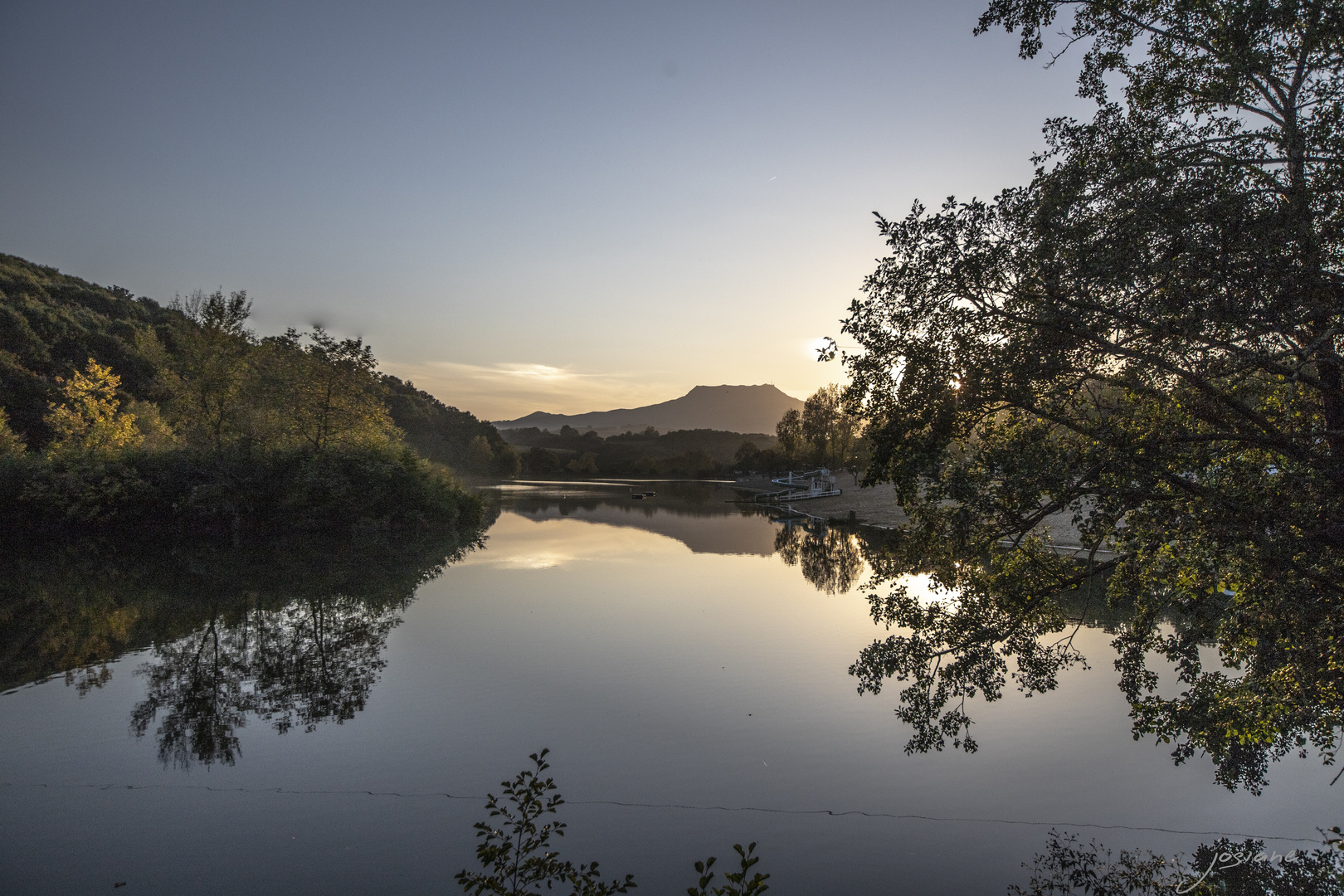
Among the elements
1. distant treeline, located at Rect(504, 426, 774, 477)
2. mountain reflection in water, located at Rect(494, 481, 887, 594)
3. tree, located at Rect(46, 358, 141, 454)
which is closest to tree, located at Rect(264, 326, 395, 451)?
tree, located at Rect(46, 358, 141, 454)

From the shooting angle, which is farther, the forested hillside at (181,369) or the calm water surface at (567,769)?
the forested hillside at (181,369)

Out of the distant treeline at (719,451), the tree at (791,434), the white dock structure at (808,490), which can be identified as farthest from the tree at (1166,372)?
the tree at (791,434)

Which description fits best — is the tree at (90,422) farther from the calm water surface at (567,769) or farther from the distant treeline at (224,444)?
the calm water surface at (567,769)

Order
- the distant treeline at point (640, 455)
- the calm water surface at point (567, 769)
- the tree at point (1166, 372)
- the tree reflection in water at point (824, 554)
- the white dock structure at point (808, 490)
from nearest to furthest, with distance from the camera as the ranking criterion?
the tree at point (1166, 372) < the calm water surface at point (567, 769) < the tree reflection in water at point (824, 554) < the white dock structure at point (808, 490) < the distant treeline at point (640, 455)

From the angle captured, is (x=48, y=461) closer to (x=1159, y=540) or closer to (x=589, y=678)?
(x=589, y=678)

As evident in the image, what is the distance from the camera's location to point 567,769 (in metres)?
10.1

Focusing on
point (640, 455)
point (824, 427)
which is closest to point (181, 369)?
point (824, 427)

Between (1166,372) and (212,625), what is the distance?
20.8m

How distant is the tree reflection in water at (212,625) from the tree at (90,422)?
8.53 metres

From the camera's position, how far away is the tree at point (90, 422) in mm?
37219

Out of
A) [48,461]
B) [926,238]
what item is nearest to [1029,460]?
[926,238]

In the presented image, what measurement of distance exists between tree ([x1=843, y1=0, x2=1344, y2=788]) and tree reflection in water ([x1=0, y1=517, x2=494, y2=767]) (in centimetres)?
1091

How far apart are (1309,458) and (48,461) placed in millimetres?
45891

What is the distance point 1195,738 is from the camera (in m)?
7.57
